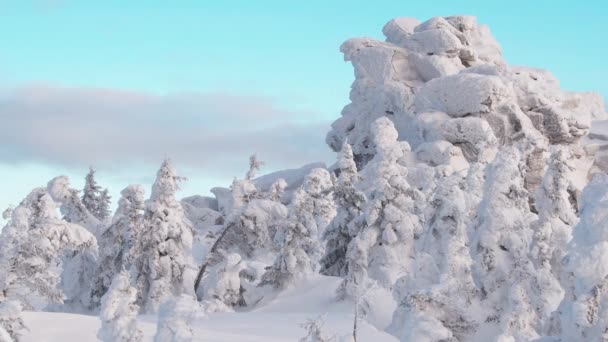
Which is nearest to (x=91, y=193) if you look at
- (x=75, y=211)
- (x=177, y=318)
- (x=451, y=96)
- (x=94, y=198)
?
(x=94, y=198)

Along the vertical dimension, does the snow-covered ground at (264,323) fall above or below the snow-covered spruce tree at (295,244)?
below

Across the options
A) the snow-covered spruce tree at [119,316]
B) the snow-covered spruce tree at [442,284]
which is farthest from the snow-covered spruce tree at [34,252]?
the snow-covered spruce tree at [442,284]

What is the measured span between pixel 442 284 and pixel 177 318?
17.9 feet

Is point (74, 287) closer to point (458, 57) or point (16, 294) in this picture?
point (16, 294)

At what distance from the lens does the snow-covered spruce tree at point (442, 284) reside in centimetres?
1680

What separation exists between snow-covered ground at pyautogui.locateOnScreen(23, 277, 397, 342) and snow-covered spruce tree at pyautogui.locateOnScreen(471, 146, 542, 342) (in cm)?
383

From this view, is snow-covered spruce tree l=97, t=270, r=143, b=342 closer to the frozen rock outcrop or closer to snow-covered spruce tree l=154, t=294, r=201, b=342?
snow-covered spruce tree l=154, t=294, r=201, b=342

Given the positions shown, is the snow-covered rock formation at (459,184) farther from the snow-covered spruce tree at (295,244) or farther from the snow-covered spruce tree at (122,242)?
the snow-covered spruce tree at (122,242)

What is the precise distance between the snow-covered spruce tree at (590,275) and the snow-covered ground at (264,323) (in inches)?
215

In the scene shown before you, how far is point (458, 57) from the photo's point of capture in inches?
2926

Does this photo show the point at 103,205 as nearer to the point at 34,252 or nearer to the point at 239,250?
the point at 239,250

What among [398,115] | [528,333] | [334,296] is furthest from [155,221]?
[398,115]

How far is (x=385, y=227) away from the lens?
32969 millimetres

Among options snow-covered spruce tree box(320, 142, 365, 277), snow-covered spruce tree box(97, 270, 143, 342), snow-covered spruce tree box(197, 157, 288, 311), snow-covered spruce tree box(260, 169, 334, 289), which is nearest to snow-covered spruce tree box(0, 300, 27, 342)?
snow-covered spruce tree box(97, 270, 143, 342)
